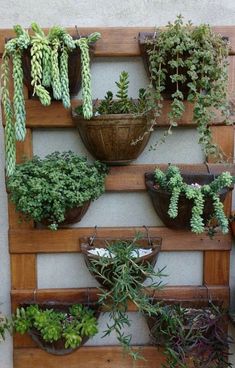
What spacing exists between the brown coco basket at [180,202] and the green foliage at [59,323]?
52 centimetres

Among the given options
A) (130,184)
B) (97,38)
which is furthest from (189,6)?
(130,184)

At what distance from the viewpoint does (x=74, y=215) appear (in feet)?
5.90

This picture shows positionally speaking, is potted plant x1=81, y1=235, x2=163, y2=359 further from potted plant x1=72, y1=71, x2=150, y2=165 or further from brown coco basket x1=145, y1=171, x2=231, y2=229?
potted plant x1=72, y1=71, x2=150, y2=165

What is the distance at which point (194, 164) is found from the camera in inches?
75.9

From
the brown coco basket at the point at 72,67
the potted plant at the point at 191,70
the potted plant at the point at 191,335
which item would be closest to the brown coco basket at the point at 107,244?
the potted plant at the point at 191,335

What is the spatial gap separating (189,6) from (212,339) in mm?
1388

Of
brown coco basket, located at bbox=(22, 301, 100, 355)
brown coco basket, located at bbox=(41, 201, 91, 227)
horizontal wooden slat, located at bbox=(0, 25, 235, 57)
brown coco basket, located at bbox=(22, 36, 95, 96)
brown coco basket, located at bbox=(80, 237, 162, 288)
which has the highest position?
horizontal wooden slat, located at bbox=(0, 25, 235, 57)

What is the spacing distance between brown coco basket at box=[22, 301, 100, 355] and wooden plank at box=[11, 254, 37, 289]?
0.09 m

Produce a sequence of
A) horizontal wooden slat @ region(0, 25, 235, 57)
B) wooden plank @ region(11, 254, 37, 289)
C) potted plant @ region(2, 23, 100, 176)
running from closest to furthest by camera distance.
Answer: potted plant @ region(2, 23, 100, 176) < horizontal wooden slat @ region(0, 25, 235, 57) < wooden plank @ region(11, 254, 37, 289)

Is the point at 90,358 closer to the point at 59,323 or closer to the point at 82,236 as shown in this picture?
the point at 59,323

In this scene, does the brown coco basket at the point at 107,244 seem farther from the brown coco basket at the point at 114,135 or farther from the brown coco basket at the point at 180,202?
the brown coco basket at the point at 114,135

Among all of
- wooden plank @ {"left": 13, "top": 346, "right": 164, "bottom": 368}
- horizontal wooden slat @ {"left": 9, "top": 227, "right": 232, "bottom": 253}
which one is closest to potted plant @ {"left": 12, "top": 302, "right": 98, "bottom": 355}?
wooden plank @ {"left": 13, "top": 346, "right": 164, "bottom": 368}

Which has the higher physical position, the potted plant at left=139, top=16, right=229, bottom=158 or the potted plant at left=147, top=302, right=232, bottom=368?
the potted plant at left=139, top=16, right=229, bottom=158

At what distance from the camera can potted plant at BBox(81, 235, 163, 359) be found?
1744 millimetres
